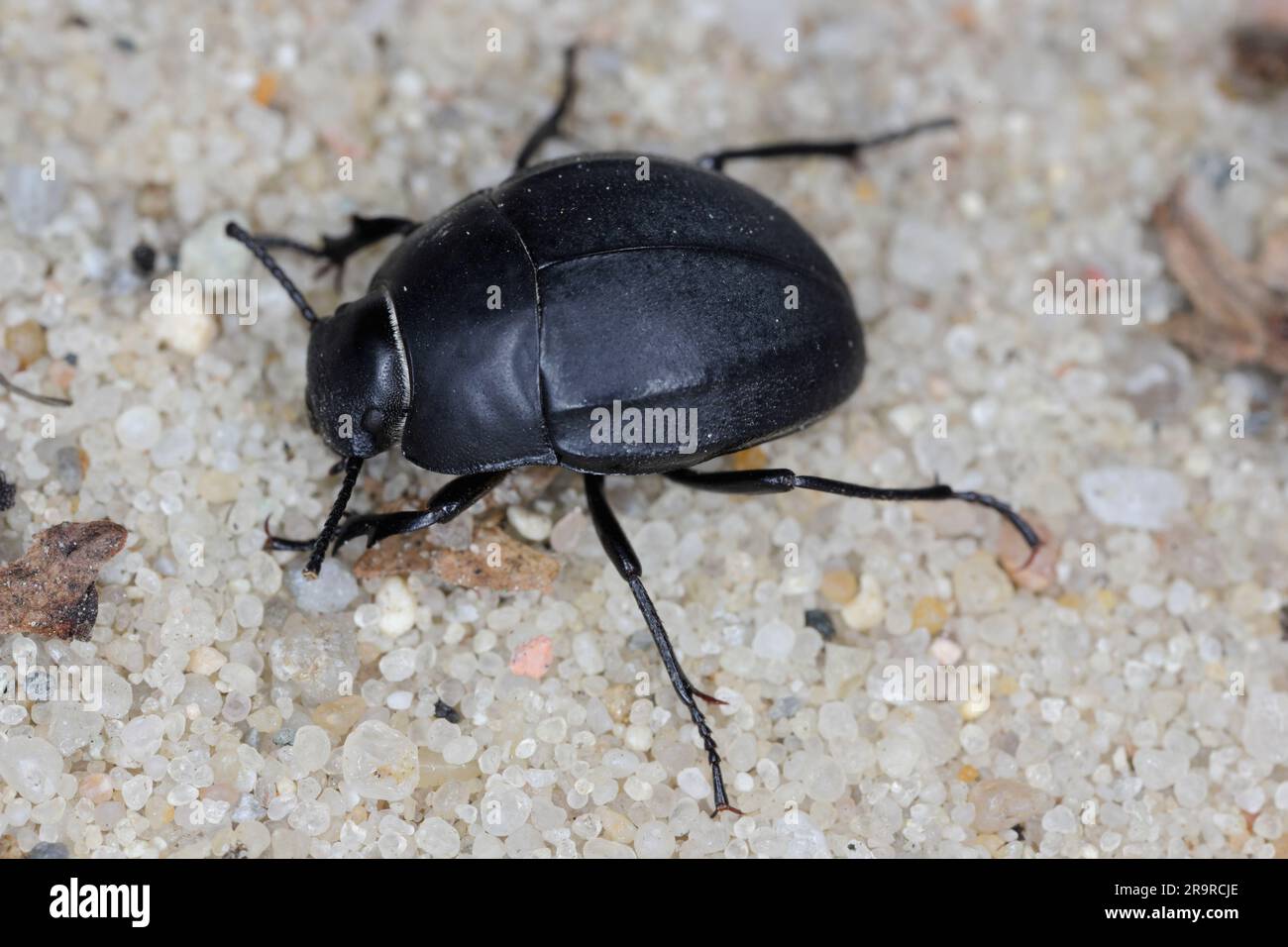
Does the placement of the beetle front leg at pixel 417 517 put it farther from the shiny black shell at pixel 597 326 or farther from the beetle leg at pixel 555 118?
the beetle leg at pixel 555 118

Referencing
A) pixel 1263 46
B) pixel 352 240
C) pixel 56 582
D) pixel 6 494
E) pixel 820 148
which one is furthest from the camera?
pixel 1263 46

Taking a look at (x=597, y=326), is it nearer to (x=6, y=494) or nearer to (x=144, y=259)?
(x=144, y=259)

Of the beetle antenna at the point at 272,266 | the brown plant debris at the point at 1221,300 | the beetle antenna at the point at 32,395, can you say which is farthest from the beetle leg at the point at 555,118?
the brown plant debris at the point at 1221,300

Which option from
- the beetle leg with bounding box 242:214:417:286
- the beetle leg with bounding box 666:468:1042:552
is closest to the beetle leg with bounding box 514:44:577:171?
the beetle leg with bounding box 242:214:417:286

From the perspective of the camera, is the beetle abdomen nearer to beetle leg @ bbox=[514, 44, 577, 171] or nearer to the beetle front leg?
the beetle front leg

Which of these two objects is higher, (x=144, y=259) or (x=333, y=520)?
(x=144, y=259)

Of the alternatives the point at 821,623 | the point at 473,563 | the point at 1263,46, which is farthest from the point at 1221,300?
the point at 473,563
